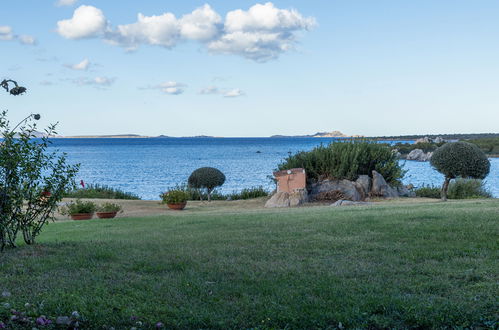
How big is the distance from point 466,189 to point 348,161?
6.24 m

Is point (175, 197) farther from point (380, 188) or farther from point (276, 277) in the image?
point (276, 277)

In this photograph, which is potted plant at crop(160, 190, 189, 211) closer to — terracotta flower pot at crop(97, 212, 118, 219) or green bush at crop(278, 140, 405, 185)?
terracotta flower pot at crop(97, 212, 118, 219)

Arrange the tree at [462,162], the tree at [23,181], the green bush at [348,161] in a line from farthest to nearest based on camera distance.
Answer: the green bush at [348,161], the tree at [462,162], the tree at [23,181]

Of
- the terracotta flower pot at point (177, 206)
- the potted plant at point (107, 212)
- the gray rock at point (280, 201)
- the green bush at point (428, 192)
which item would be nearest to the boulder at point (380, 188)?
the green bush at point (428, 192)

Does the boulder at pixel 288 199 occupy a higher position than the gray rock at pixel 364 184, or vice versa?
the gray rock at pixel 364 184

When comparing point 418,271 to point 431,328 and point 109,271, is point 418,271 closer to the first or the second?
point 431,328

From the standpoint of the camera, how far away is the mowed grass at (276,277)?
16.3ft

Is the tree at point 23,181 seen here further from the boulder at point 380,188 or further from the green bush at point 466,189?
the green bush at point 466,189

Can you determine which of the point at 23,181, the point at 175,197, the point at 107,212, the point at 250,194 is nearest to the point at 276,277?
the point at 23,181

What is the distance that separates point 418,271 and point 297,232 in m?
3.28

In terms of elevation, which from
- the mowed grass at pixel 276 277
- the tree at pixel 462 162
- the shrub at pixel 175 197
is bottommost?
the shrub at pixel 175 197

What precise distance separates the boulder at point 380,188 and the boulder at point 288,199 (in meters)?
3.28

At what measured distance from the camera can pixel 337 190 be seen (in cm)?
2178

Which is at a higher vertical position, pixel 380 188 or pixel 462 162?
pixel 462 162
